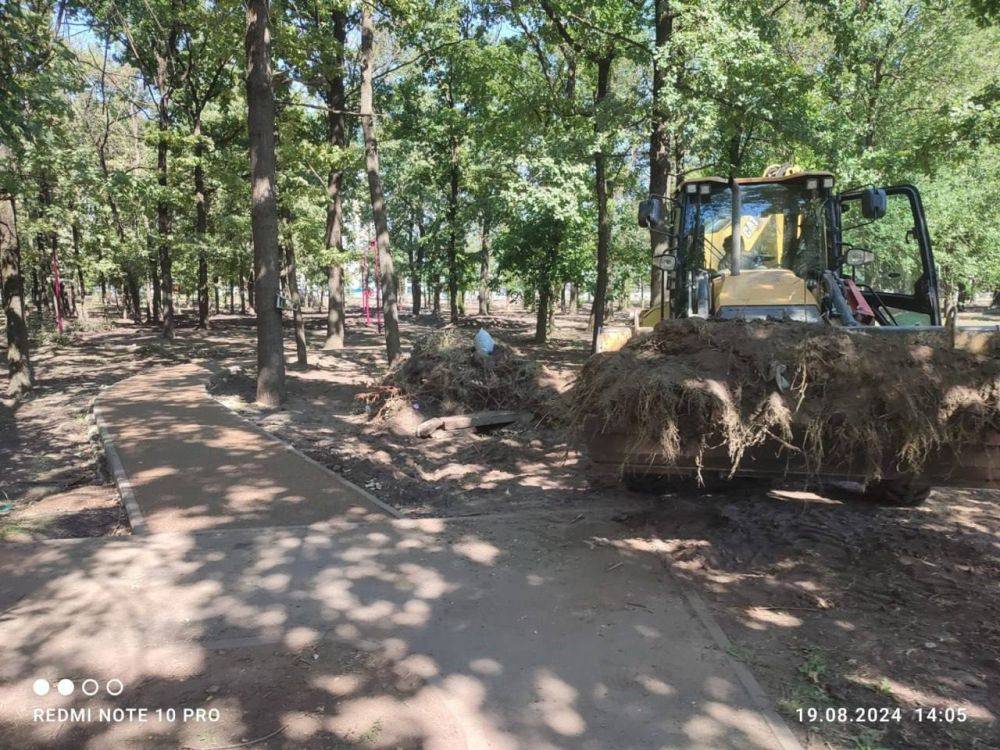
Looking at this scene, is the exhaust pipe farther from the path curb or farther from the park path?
the path curb

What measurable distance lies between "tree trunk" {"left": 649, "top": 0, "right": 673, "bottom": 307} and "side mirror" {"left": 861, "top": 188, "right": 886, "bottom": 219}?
502 cm

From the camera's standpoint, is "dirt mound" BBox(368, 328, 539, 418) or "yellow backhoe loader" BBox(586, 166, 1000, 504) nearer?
"yellow backhoe loader" BBox(586, 166, 1000, 504)

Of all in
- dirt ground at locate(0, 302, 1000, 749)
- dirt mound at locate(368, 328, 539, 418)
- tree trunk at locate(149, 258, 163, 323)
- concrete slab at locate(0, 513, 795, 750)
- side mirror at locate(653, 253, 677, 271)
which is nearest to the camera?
concrete slab at locate(0, 513, 795, 750)

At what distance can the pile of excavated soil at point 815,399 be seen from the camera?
12.2 feet

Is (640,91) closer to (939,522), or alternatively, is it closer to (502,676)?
(939,522)

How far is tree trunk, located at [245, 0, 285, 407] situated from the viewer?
10812mm

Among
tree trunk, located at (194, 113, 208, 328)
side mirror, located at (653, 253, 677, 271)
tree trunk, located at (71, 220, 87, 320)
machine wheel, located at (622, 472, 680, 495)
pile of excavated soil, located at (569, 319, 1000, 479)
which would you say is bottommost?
machine wheel, located at (622, 472, 680, 495)

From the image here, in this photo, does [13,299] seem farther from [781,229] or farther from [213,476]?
[781,229]

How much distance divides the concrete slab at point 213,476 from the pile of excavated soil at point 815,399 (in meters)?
3.00

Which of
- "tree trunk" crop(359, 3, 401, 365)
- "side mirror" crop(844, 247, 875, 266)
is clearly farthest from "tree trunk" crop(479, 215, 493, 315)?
"side mirror" crop(844, 247, 875, 266)

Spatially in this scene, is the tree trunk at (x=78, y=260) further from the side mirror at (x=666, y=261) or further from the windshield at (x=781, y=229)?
the windshield at (x=781, y=229)

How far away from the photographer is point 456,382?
400 inches

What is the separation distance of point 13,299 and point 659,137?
44.7ft

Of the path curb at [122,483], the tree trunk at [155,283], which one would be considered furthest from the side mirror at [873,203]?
the tree trunk at [155,283]
